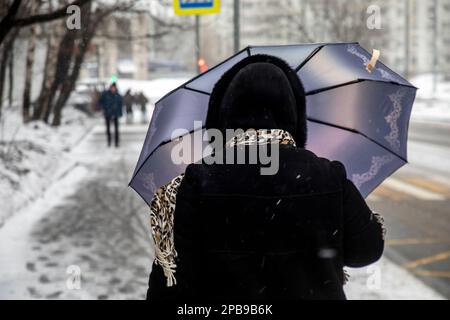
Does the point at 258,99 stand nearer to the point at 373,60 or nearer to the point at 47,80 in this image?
the point at 373,60

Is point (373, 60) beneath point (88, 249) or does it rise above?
above

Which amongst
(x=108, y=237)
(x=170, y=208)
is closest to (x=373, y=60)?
(x=170, y=208)

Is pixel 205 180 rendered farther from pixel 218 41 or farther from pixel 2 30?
pixel 218 41

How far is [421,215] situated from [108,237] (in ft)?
15.5

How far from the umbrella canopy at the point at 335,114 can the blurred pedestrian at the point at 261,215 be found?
84 centimetres

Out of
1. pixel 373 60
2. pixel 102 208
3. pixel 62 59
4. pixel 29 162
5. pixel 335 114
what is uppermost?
pixel 62 59

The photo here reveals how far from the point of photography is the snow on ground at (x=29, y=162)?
32.1ft

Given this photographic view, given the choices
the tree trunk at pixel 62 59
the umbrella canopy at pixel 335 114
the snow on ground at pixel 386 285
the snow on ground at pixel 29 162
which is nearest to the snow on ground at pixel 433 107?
the tree trunk at pixel 62 59

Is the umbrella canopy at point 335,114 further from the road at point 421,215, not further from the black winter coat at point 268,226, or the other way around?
the road at point 421,215

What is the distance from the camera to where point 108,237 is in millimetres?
7715

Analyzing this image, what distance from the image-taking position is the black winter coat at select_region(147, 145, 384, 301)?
180 cm

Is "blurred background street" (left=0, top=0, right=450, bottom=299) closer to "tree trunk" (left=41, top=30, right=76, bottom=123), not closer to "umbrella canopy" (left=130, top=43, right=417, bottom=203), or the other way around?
"tree trunk" (left=41, top=30, right=76, bottom=123)

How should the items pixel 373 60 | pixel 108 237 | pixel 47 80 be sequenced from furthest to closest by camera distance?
pixel 47 80, pixel 108 237, pixel 373 60

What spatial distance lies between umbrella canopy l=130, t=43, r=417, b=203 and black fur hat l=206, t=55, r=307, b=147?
766mm
